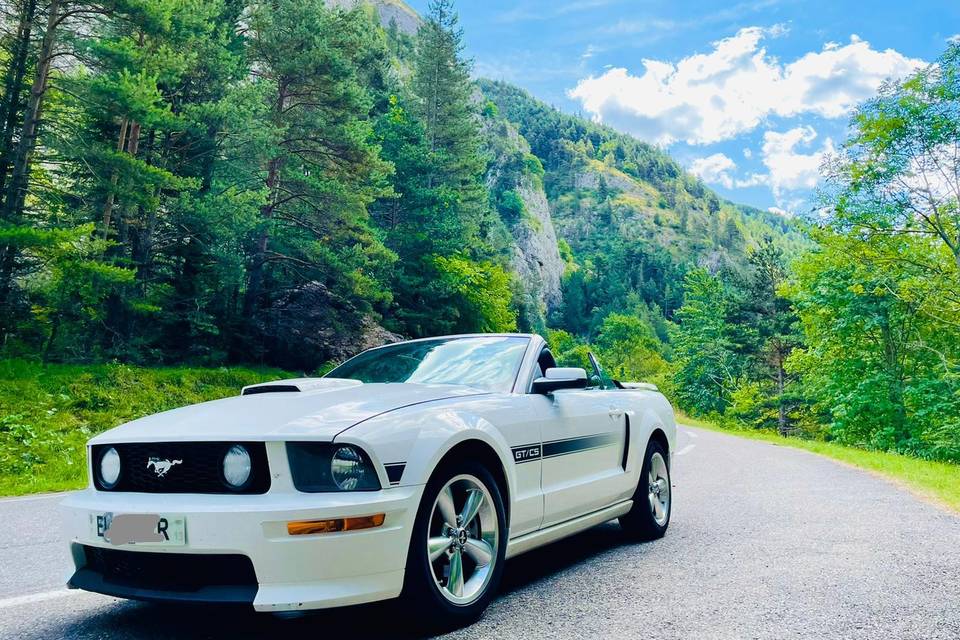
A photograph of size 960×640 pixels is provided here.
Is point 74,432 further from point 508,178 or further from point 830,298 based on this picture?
point 508,178

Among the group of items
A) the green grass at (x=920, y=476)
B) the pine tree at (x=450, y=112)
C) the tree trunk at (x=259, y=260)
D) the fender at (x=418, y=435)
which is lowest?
the green grass at (x=920, y=476)

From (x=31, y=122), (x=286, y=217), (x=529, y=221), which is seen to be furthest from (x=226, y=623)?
(x=529, y=221)

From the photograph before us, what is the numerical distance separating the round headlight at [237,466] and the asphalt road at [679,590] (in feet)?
2.70

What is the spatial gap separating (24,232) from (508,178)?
126420 millimetres

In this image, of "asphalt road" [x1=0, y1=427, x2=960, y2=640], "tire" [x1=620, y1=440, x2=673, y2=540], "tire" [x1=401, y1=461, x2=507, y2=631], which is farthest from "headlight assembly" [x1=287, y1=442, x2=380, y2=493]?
"tire" [x1=620, y1=440, x2=673, y2=540]

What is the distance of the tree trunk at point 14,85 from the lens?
17328mm

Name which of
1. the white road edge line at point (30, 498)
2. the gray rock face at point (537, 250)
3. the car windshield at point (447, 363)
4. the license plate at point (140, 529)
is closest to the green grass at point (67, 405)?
the white road edge line at point (30, 498)

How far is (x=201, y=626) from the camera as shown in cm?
340

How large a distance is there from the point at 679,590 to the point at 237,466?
2.65 metres

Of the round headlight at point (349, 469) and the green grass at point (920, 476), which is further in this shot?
the green grass at point (920, 476)

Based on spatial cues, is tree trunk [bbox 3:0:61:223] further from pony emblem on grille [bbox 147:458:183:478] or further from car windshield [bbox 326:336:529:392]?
pony emblem on grille [bbox 147:458:183:478]

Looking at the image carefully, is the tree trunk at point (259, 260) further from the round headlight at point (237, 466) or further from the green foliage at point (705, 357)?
the green foliage at point (705, 357)

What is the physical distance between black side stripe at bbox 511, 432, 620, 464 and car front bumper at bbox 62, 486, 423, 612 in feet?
3.47

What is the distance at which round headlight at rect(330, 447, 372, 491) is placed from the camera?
9.87 ft
